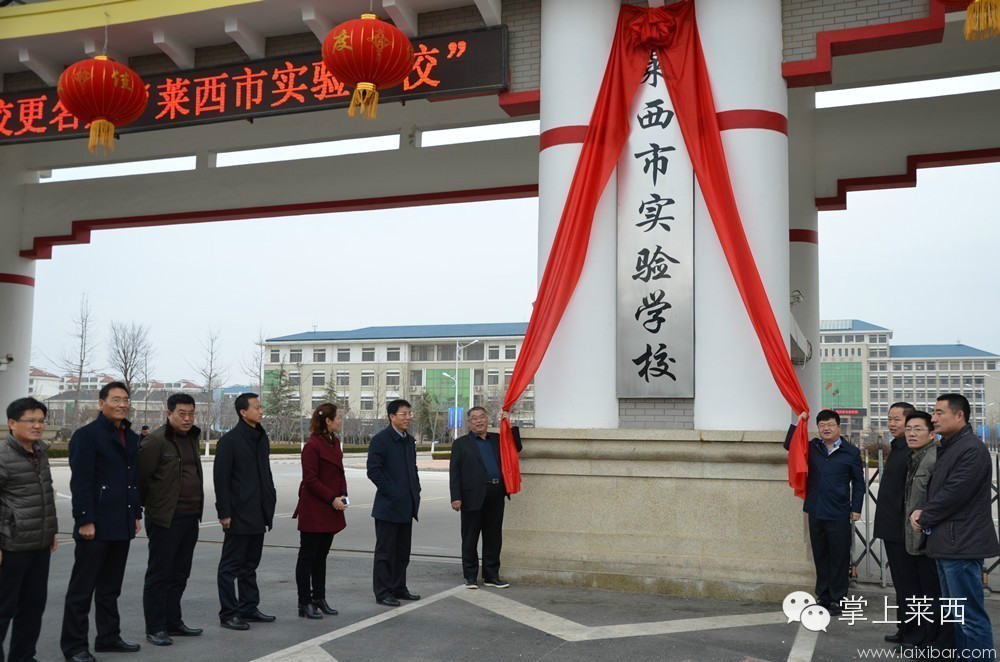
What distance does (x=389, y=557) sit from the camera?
578 cm

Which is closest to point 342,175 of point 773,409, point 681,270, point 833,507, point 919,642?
point 681,270

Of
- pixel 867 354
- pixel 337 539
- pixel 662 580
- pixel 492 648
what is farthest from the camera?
pixel 867 354

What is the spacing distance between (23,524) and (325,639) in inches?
63.8

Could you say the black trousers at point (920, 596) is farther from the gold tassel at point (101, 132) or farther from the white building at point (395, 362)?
the white building at point (395, 362)

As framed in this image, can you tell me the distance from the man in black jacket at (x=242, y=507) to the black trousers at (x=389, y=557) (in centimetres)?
80

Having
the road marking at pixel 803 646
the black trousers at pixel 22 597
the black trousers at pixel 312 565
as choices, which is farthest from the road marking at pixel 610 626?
the black trousers at pixel 22 597

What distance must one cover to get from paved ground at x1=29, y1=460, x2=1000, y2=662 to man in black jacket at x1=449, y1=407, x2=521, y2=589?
0.70ft

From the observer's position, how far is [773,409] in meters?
6.03

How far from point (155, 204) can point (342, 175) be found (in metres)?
2.56

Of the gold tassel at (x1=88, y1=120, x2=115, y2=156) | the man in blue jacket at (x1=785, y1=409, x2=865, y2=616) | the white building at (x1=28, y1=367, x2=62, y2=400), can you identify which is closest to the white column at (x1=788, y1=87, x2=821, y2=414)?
the man in blue jacket at (x1=785, y1=409, x2=865, y2=616)

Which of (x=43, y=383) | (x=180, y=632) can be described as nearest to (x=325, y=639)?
(x=180, y=632)

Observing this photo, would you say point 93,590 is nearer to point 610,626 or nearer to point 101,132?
point 610,626

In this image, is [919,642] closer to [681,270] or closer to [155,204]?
[681,270]

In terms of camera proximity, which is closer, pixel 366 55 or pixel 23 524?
pixel 23 524
